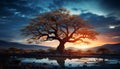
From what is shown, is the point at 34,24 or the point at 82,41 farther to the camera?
the point at 82,41

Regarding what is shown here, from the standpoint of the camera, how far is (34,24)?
41.7 metres

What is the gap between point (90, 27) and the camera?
142ft

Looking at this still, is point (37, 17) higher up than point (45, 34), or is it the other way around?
point (37, 17)

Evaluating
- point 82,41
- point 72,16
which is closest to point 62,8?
point 72,16

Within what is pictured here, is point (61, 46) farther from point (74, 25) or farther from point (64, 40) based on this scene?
point (74, 25)

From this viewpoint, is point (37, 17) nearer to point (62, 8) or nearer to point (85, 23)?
point (62, 8)

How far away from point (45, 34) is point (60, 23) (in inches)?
147

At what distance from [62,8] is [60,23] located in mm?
3109

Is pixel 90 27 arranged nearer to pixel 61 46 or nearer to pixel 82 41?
pixel 82 41

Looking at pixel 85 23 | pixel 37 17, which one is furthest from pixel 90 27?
pixel 37 17

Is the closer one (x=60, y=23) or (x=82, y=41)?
(x=60, y=23)

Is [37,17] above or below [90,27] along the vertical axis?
above

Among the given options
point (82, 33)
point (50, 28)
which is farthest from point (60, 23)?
point (82, 33)

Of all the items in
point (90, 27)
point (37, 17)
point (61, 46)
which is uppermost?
point (37, 17)
